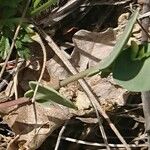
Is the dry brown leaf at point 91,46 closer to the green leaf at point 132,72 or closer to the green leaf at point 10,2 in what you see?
the green leaf at point 10,2

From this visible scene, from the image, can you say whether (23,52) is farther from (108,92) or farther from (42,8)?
(108,92)

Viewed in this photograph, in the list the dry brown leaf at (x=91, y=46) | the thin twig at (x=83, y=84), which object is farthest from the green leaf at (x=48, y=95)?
the dry brown leaf at (x=91, y=46)

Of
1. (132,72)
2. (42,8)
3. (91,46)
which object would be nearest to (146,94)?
(132,72)

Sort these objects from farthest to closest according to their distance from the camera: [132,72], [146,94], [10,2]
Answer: [10,2]
[146,94]
[132,72]

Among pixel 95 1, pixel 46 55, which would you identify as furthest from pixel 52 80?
pixel 95 1

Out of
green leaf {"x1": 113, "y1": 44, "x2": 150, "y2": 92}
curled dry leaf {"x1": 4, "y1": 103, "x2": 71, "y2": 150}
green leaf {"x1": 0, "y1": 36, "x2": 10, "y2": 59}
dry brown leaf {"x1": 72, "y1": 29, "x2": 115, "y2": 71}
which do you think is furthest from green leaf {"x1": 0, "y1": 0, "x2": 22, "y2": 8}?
green leaf {"x1": 113, "y1": 44, "x2": 150, "y2": 92}
